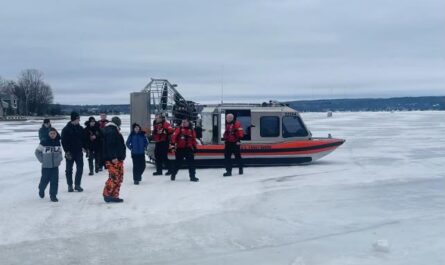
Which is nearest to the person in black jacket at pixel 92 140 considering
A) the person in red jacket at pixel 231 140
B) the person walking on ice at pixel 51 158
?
the person in red jacket at pixel 231 140

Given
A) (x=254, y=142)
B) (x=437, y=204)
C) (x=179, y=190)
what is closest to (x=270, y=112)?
(x=254, y=142)

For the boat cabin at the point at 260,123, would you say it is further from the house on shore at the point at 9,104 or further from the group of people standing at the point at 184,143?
the house on shore at the point at 9,104

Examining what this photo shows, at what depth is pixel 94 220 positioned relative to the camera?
884 cm

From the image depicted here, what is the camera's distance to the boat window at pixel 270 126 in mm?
16453

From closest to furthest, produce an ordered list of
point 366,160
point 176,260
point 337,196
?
1. point 176,260
2. point 337,196
3. point 366,160

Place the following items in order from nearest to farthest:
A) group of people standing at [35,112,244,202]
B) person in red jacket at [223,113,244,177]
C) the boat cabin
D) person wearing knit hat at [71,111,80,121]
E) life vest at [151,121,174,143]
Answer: group of people standing at [35,112,244,202] < person wearing knit hat at [71,111,80,121] < person in red jacket at [223,113,244,177] < life vest at [151,121,174,143] < the boat cabin

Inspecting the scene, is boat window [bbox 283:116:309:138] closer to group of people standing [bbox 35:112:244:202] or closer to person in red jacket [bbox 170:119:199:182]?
group of people standing [bbox 35:112:244:202]

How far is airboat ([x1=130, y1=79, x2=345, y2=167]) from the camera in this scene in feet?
52.2

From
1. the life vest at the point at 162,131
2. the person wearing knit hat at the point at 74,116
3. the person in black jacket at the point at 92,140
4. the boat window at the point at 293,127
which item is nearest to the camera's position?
the person wearing knit hat at the point at 74,116

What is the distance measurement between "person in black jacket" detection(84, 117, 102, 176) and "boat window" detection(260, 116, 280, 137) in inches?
178

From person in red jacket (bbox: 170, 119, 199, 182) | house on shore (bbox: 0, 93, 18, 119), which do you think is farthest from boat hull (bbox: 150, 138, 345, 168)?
house on shore (bbox: 0, 93, 18, 119)

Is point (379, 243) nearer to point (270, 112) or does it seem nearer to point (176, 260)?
point (176, 260)

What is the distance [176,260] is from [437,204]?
5.30 meters

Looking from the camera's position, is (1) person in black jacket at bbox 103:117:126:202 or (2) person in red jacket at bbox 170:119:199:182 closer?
(1) person in black jacket at bbox 103:117:126:202
